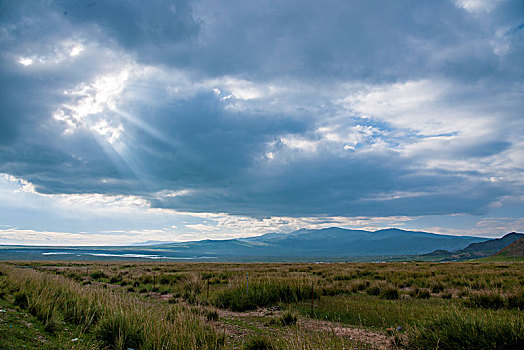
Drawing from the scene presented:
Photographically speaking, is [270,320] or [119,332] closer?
[119,332]

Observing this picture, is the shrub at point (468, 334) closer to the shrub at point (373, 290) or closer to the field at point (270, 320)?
the field at point (270, 320)

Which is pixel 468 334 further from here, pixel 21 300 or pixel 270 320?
pixel 21 300

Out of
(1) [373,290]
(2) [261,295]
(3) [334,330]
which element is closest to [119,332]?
(3) [334,330]

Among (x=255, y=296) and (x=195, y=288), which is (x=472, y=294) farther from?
(x=195, y=288)

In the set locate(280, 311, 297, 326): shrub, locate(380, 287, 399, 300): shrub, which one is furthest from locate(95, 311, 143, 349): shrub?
locate(380, 287, 399, 300): shrub

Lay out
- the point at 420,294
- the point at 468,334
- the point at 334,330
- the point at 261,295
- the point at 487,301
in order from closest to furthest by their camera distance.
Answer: the point at 468,334 < the point at 334,330 < the point at 487,301 < the point at 261,295 < the point at 420,294

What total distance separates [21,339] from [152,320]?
2761 mm

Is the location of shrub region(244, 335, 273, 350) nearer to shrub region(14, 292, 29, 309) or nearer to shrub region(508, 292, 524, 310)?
shrub region(14, 292, 29, 309)

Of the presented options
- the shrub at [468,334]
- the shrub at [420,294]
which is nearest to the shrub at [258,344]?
the shrub at [468,334]

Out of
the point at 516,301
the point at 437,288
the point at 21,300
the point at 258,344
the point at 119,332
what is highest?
the point at 21,300

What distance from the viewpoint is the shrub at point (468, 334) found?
648cm

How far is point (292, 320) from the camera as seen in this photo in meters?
10.6

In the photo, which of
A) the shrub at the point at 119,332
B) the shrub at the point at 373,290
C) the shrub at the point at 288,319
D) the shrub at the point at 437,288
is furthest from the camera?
the shrub at the point at 437,288

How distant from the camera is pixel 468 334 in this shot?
267 inches
